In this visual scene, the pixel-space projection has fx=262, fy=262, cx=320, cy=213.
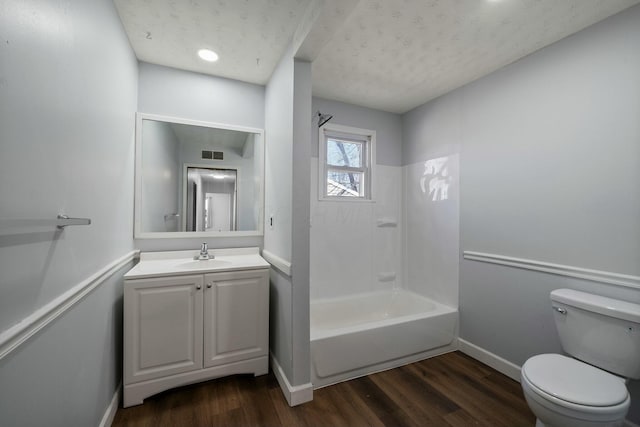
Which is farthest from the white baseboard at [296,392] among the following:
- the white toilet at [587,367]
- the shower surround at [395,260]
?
the white toilet at [587,367]

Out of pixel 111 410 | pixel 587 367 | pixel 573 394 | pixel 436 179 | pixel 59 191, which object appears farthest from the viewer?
pixel 436 179

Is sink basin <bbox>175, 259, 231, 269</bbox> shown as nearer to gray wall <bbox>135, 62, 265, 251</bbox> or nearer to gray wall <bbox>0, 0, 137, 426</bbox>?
gray wall <bbox>135, 62, 265, 251</bbox>

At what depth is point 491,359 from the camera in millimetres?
2107

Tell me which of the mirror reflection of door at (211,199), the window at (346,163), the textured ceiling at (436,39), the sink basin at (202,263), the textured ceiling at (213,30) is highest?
the textured ceiling at (436,39)

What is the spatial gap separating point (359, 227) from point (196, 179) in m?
1.66

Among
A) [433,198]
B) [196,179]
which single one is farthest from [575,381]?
[196,179]

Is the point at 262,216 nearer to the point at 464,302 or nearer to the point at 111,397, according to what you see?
the point at 111,397

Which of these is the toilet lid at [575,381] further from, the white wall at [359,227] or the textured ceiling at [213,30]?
the textured ceiling at [213,30]

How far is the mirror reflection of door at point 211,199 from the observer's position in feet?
7.25

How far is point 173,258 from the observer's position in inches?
82.7

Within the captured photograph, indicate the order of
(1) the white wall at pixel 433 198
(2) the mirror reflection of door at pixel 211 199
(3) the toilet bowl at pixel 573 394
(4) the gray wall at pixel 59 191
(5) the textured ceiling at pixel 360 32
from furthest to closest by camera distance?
(1) the white wall at pixel 433 198
(2) the mirror reflection of door at pixel 211 199
(5) the textured ceiling at pixel 360 32
(3) the toilet bowl at pixel 573 394
(4) the gray wall at pixel 59 191

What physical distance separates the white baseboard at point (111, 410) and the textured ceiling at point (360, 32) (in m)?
2.24

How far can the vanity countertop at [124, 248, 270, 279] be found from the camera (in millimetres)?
1695

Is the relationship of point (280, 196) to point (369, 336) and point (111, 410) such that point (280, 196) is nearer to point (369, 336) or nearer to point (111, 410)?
point (369, 336)
